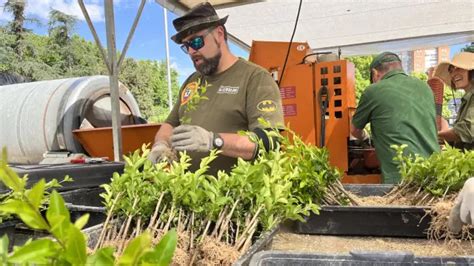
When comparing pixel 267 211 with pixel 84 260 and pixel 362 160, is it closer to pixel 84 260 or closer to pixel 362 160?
pixel 84 260

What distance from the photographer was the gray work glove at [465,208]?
1077mm

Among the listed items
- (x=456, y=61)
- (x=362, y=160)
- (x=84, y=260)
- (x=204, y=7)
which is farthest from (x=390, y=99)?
(x=84, y=260)

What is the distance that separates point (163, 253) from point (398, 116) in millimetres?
2834

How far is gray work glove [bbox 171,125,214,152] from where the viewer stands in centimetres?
171

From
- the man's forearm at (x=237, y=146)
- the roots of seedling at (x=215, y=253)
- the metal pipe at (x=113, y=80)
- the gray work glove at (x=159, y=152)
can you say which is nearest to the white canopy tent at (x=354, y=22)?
the metal pipe at (x=113, y=80)

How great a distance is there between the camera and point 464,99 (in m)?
3.42

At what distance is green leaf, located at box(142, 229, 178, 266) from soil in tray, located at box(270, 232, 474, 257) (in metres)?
0.81

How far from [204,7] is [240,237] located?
1581mm

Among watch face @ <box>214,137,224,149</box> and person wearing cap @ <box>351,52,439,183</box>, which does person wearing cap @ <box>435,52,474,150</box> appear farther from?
watch face @ <box>214,137,224,149</box>

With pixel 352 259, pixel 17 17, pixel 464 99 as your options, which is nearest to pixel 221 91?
pixel 352 259

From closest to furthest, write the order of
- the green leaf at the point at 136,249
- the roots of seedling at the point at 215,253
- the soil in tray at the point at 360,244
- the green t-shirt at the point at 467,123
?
1. the green leaf at the point at 136,249
2. the roots of seedling at the point at 215,253
3. the soil in tray at the point at 360,244
4. the green t-shirt at the point at 467,123

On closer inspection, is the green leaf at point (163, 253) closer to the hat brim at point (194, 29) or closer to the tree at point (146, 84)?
the hat brim at point (194, 29)

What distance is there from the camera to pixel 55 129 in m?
3.90

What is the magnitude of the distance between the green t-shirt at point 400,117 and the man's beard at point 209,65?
1.45 meters
